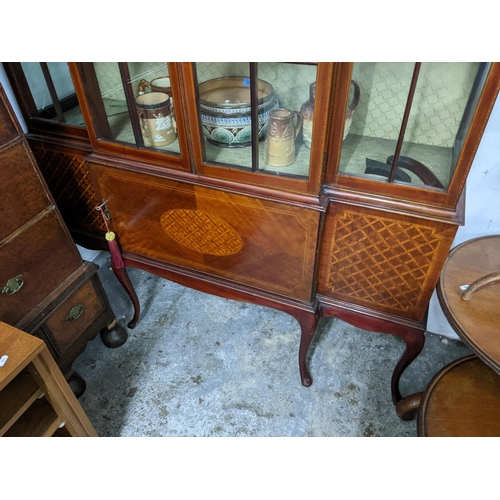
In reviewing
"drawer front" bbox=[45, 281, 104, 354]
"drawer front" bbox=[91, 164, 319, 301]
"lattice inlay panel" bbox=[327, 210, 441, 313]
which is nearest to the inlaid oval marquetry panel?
"drawer front" bbox=[91, 164, 319, 301]

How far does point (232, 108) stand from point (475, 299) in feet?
2.06

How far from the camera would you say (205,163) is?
0.88 meters

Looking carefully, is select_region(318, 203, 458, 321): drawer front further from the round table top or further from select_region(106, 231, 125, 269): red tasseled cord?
select_region(106, 231, 125, 269): red tasseled cord

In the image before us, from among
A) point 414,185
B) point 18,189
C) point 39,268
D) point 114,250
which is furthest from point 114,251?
point 414,185

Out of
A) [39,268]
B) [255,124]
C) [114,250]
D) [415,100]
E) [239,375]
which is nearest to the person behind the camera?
[415,100]

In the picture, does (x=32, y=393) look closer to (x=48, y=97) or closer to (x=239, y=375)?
(x=239, y=375)

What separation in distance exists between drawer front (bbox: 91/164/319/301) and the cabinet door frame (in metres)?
0.10

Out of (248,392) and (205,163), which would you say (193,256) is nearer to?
(205,163)

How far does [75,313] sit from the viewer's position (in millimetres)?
1158

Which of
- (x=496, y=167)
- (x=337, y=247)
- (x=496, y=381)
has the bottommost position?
(x=496, y=381)

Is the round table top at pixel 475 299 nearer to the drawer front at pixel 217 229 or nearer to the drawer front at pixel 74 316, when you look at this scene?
the drawer front at pixel 217 229

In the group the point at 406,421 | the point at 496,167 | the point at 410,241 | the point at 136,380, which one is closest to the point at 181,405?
the point at 136,380

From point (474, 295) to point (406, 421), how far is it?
489 mm

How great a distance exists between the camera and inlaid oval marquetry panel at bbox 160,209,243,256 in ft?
3.13
